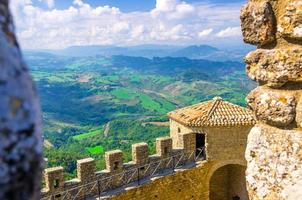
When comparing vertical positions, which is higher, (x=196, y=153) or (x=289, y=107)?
(x=289, y=107)

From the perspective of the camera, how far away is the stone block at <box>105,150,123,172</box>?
11453mm

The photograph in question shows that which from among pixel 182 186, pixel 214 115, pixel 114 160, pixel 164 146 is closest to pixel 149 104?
pixel 214 115

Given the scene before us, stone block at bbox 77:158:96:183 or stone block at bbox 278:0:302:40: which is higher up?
stone block at bbox 278:0:302:40

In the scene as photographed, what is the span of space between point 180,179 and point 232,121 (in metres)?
2.48

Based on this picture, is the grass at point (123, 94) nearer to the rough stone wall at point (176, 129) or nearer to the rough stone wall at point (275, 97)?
the rough stone wall at point (176, 129)

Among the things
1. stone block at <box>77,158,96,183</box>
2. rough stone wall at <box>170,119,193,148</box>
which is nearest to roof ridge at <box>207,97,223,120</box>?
rough stone wall at <box>170,119,193,148</box>

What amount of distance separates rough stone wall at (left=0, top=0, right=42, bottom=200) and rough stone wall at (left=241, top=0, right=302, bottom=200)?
1717 mm

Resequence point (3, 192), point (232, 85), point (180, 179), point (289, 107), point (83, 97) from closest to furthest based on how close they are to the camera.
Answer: point (3, 192) < point (289, 107) < point (180, 179) < point (83, 97) < point (232, 85)

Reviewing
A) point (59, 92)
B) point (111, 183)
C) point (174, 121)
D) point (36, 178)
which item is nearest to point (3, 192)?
point (36, 178)

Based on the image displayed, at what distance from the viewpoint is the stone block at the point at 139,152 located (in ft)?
39.9

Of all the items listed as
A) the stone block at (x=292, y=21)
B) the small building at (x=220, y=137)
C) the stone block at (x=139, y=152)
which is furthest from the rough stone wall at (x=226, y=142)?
the stone block at (x=292, y=21)

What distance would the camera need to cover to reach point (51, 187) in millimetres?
10438

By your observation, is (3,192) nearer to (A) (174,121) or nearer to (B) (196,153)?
(B) (196,153)

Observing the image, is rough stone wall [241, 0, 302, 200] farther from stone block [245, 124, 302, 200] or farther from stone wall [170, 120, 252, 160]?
stone wall [170, 120, 252, 160]
